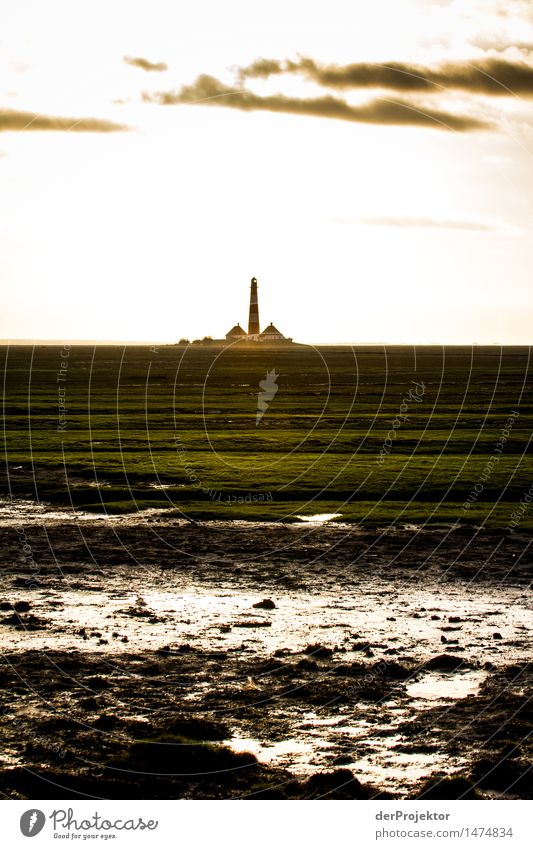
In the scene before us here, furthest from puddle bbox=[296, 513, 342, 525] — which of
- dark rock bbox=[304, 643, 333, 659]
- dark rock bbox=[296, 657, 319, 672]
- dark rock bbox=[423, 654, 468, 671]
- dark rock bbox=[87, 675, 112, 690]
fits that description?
dark rock bbox=[87, 675, 112, 690]

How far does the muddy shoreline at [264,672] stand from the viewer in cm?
1352

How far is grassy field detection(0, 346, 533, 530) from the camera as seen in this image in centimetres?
3625

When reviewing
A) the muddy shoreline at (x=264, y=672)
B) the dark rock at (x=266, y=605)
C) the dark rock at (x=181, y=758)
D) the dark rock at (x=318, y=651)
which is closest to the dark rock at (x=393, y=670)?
the muddy shoreline at (x=264, y=672)

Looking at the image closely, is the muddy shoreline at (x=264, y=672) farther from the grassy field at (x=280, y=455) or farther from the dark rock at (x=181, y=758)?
the grassy field at (x=280, y=455)

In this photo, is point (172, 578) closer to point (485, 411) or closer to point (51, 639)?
point (51, 639)

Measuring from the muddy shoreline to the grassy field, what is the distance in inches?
305

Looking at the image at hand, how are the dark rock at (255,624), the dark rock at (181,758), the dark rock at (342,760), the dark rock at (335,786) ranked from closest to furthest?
the dark rock at (335,786) < the dark rock at (181,758) < the dark rock at (342,760) < the dark rock at (255,624)

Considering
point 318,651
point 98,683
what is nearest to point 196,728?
point 98,683

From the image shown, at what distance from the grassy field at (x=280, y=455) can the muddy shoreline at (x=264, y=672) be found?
25.4 ft

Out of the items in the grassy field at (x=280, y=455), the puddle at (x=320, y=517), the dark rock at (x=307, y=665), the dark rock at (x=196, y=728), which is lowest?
the dark rock at (x=196, y=728)

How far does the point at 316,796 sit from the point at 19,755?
14.1 feet

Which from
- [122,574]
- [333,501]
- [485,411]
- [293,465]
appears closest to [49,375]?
[485,411]

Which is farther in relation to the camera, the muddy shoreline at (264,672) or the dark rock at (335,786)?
the muddy shoreline at (264,672)

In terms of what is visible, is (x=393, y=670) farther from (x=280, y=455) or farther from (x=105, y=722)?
(x=280, y=455)
